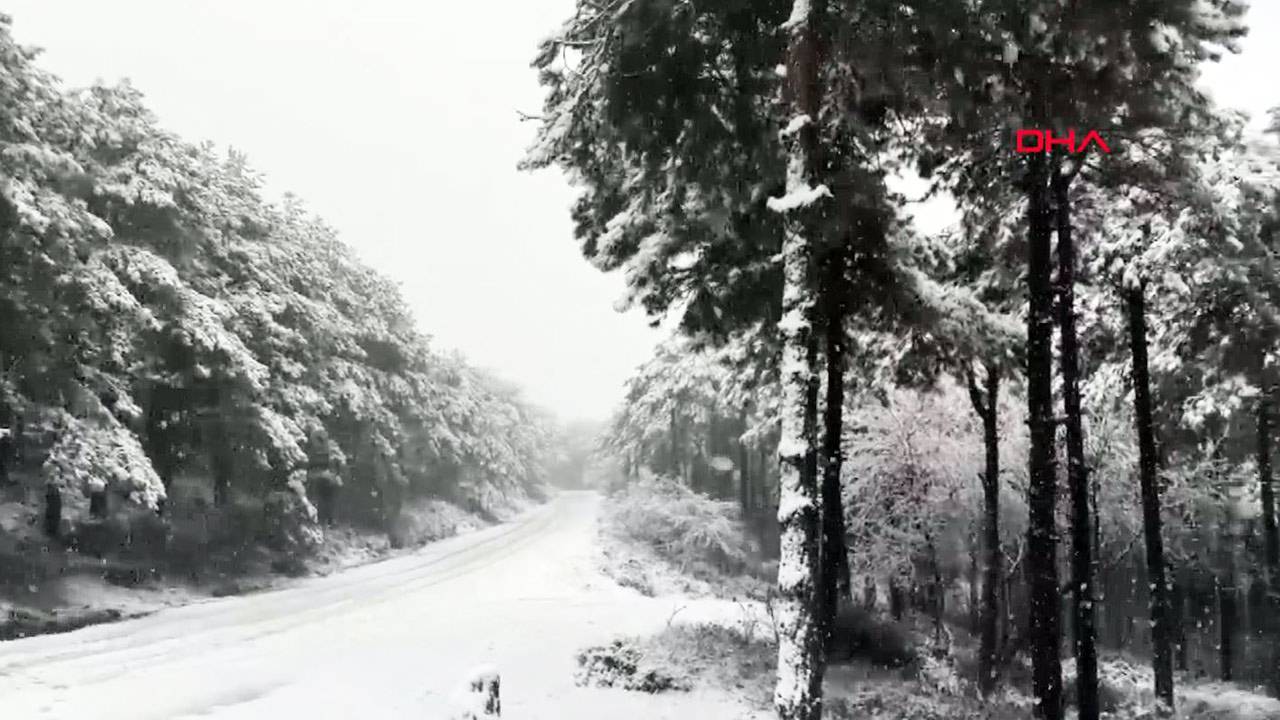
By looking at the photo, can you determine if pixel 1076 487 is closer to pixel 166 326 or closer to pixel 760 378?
pixel 760 378

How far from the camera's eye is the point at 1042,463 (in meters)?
10.2

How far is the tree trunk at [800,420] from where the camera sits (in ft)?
27.2

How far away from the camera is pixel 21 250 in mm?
18078

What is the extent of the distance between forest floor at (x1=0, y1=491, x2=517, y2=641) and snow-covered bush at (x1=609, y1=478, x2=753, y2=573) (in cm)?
1452

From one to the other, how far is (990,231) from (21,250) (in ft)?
65.9

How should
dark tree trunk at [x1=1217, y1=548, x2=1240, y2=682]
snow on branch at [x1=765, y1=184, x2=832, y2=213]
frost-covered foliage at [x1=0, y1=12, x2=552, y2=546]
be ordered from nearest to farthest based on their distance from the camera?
1. snow on branch at [x1=765, y1=184, x2=832, y2=213]
2. frost-covered foliage at [x1=0, y1=12, x2=552, y2=546]
3. dark tree trunk at [x1=1217, y1=548, x2=1240, y2=682]

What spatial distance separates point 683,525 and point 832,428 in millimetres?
23292

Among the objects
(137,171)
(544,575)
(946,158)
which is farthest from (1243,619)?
(137,171)

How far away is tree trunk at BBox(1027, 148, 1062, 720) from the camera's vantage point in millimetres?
9961

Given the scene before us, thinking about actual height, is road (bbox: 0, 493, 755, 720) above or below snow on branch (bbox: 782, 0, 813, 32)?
below

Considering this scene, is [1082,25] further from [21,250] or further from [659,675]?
[21,250]

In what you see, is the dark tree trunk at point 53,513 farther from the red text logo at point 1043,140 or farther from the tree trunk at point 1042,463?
the red text logo at point 1043,140

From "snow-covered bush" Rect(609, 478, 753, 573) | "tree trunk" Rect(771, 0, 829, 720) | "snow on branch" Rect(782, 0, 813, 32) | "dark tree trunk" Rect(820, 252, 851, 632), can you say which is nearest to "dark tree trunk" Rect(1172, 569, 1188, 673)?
"snow-covered bush" Rect(609, 478, 753, 573)

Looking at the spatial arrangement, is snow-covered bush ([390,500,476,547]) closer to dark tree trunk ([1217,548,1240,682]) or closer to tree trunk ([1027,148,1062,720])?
dark tree trunk ([1217,548,1240,682])
